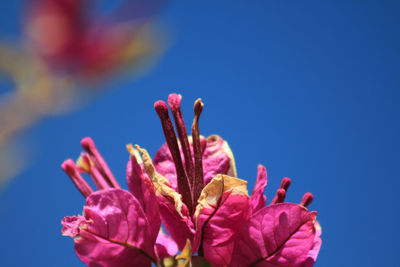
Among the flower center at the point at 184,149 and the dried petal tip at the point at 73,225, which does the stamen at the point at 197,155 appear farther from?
the dried petal tip at the point at 73,225

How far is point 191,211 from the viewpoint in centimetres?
83

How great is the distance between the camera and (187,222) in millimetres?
782

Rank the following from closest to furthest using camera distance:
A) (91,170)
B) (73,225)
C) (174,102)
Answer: (73,225) → (174,102) → (91,170)

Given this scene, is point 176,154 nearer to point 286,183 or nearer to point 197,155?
point 197,155

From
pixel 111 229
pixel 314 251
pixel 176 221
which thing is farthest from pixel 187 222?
pixel 314 251

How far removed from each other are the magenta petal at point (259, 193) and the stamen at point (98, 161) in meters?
0.30

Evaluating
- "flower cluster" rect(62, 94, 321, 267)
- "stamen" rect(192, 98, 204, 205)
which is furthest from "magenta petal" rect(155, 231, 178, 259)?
"stamen" rect(192, 98, 204, 205)

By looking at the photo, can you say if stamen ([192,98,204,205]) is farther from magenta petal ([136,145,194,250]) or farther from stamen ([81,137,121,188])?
stamen ([81,137,121,188])

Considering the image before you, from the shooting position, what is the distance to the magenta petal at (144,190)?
0.79 meters

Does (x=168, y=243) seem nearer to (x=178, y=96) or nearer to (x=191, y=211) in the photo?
(x=191, y=211)

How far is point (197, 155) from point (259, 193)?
0.47ft

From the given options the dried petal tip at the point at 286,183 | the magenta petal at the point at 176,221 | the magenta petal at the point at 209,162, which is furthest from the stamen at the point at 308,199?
the magenta petal at the point at 176,221

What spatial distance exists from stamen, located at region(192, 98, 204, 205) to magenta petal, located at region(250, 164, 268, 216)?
11 cm

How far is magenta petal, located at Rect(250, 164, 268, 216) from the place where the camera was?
0.85 m
